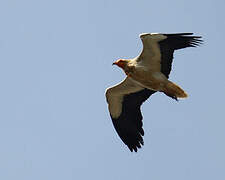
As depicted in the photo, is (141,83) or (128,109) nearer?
(141,83)

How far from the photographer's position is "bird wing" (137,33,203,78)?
15.5 metres

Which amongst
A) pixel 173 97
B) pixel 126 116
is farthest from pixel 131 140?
pixel 173 97

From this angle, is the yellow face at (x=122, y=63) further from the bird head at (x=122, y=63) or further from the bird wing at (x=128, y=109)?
the bird wing at (x=128, y=109)

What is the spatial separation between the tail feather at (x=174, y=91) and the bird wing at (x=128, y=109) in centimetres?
143

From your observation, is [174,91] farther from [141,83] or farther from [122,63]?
[122,63]

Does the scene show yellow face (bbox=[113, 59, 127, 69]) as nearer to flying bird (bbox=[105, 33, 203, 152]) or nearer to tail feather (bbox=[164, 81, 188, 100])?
flying bird (bbox=[105, 33, 203, 152])

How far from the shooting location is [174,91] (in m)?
15.6

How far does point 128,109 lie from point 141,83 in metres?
1.36

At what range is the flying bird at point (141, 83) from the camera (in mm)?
15570

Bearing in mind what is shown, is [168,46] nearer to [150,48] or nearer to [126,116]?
[150,48]

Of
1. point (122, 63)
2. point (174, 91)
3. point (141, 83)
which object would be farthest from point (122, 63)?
point (174, 91)

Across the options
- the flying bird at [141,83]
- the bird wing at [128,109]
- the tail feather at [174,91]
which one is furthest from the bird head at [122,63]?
the tail feather at [174,91]

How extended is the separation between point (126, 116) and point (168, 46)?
8.23 ft

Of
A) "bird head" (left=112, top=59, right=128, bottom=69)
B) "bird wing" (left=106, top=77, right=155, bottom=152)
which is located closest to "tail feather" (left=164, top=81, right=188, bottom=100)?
"bird head" (left=112, top=59, right=128, bottom=69)
